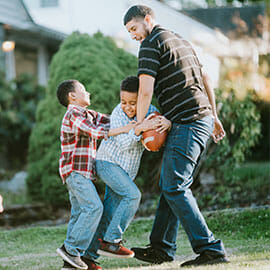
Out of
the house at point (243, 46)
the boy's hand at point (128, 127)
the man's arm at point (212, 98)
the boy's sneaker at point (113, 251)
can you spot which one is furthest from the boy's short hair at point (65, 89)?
the house at point (243, 46)

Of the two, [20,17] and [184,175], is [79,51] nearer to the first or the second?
[184,175]

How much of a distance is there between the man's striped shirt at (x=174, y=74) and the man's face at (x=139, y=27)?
0.25 feet

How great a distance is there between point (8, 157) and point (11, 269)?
7.91 m

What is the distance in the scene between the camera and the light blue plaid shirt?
382 cm

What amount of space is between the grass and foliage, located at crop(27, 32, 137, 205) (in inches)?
53.1

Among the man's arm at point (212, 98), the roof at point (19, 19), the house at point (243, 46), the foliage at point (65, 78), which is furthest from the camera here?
the roof at point (19, 19)

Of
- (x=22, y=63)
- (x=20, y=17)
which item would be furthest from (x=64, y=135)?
(x=22, y=63)

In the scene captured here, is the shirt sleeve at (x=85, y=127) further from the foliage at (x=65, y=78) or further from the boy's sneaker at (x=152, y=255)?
the foliage at (x=65, y=78)

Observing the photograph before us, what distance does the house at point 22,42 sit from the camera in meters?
12.5

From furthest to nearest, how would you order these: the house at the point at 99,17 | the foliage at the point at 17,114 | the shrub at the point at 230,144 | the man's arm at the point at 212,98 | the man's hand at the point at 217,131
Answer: the house at the point at 99,17 → the foliage at the point at 17,114 → the shrub at the point at 230,144 → the man's hand at the point at 217,131 → the man's arm at the point at 212,98

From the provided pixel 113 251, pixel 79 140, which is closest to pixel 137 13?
pixel 79 140

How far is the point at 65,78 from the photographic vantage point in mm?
7750

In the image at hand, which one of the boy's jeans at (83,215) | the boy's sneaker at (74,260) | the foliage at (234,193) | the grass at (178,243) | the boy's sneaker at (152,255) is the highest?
the boy's jeans at (83,215)

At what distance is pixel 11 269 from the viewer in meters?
4.36
